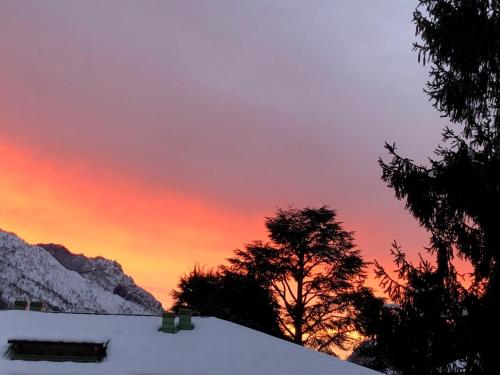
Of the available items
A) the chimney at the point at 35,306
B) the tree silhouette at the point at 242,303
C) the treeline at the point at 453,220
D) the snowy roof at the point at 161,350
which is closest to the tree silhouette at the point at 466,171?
the treeline at the point at 453,220

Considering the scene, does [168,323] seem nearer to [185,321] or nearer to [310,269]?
[185,321]

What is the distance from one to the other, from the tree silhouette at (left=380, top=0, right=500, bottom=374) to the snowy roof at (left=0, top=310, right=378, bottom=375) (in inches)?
174

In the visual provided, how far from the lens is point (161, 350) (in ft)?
58.0

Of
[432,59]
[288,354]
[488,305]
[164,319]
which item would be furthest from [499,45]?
[164,319]

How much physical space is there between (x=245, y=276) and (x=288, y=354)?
67.9 feet

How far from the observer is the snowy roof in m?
16.6

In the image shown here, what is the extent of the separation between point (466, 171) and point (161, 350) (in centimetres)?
970

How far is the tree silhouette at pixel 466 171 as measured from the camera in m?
15.4

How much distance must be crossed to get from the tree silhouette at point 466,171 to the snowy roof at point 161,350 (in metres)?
4.43

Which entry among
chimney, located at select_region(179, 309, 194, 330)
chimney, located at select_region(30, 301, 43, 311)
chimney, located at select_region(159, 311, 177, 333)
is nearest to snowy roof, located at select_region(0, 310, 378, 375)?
chimney, located at select_region(159, 311, 177, 333)

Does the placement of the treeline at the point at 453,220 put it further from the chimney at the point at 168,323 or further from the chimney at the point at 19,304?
the chimney at the point at 19,304

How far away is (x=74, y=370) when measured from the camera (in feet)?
54.1

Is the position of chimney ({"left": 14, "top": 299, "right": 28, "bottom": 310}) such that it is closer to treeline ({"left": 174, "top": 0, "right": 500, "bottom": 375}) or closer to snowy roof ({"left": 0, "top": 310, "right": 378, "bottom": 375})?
snowy roof ({"left": 0, "top": 310, "right": 378, "bottom": 375})

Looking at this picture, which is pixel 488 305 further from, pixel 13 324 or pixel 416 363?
pixel 13 324
